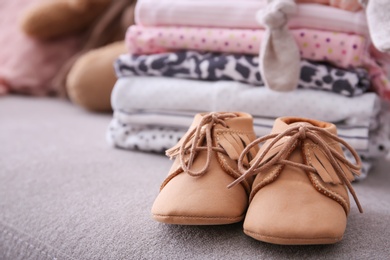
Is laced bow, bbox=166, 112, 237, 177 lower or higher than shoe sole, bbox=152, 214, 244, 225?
higher

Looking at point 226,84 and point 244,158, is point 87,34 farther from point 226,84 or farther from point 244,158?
point 244,158

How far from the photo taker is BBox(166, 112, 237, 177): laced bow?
2.29 ft

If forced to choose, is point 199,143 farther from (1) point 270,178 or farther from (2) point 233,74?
(2) point 233,74

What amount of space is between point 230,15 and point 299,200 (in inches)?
18.7

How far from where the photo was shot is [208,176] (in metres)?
0.69

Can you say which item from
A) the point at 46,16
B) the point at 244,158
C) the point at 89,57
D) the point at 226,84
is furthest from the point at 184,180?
the point at 46,16

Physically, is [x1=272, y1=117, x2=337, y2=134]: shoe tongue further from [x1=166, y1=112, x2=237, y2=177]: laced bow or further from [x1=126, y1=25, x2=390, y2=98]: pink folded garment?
[x1=126, y1=25, x2=390, y2=98]: pink folded garment

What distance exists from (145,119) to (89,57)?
438mm

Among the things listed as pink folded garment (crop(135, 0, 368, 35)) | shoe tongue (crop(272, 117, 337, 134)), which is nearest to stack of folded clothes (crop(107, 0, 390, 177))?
pink folded garment (crop(135, 0, 368, 35))

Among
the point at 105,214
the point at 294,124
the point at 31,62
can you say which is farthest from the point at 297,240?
the point at 31,62

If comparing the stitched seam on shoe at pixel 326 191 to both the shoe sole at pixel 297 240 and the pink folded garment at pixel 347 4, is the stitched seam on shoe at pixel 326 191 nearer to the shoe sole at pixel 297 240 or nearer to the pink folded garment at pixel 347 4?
the shoe sole at pixel 297 240

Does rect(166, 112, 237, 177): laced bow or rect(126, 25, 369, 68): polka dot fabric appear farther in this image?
rect(126, 25, 369, 68): polka dot fabric

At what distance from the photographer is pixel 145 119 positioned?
3.46ft

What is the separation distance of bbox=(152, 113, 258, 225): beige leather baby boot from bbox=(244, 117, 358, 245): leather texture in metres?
0.03
